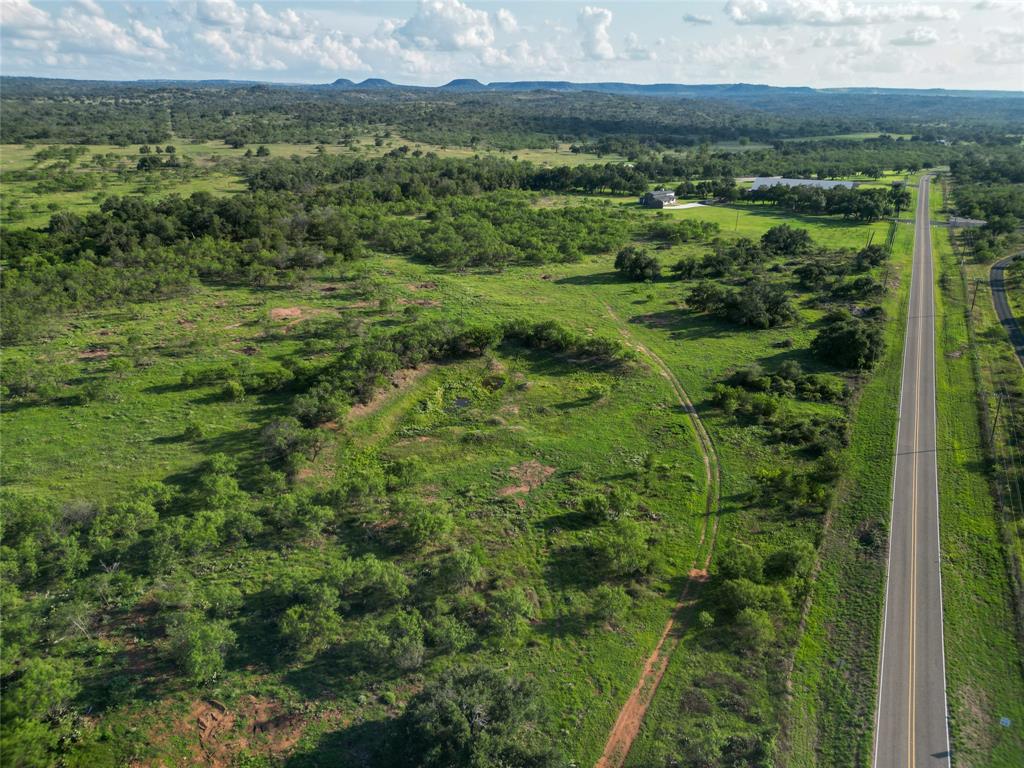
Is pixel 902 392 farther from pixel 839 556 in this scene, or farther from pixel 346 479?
pixel 346 479

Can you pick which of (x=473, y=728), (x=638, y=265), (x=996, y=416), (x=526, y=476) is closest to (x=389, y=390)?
(x=526, y=476)

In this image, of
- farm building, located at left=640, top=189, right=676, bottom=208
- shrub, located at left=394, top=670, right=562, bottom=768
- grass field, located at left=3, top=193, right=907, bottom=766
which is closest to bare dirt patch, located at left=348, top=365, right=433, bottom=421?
grass field, located at left=3, top=193, right=907, bottom=766

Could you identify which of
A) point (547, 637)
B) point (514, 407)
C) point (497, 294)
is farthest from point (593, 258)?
point (547, 637)

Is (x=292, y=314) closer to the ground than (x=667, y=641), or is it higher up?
higher up

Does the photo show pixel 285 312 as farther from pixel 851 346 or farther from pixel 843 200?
pixel 843 200

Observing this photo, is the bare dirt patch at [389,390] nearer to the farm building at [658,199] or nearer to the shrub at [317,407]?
the shrub at [317,407]
